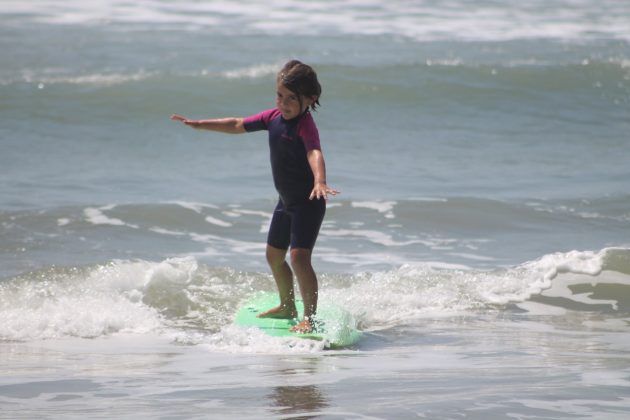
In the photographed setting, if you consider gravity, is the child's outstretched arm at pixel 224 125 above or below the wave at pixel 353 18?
below

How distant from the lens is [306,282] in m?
5.66

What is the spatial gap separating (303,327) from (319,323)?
0.43ft

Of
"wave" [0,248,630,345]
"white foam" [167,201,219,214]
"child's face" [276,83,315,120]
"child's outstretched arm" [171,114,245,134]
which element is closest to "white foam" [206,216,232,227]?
"white foam" [167,201,219,214]

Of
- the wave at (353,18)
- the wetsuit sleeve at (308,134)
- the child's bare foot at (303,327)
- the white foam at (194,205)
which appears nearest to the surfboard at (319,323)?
the child's bare foot at (303,327)

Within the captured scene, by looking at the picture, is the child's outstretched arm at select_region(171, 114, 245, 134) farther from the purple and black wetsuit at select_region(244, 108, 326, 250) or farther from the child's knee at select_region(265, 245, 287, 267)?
the child's knee at select_region(265, 245, 287, 267)

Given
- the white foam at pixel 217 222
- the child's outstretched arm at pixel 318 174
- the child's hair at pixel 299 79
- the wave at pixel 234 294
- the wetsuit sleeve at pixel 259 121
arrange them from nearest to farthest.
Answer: the child's outstretched arm at pixel 318 174 < the child's hair at pixel 299 79 < the wetsuit sleeve at pixel 259 121 < the wave at pixel 234 294 < the white foam at pixel 217 222

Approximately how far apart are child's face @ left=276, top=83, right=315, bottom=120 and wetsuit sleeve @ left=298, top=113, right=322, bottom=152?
0.06 metres

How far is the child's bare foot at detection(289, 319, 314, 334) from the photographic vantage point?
223 inches

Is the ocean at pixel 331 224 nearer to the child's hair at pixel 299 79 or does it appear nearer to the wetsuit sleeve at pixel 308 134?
the wetsuit sleeve at pixel 308 134

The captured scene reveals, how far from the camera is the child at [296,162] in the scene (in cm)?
546

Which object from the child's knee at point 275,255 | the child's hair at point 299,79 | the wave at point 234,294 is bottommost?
the wave at point 234,294

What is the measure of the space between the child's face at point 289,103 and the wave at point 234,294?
54.5 inches

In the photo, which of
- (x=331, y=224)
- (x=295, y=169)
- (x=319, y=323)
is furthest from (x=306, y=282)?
(x=331, y=224)

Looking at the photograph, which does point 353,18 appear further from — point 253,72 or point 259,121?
point 259,121
